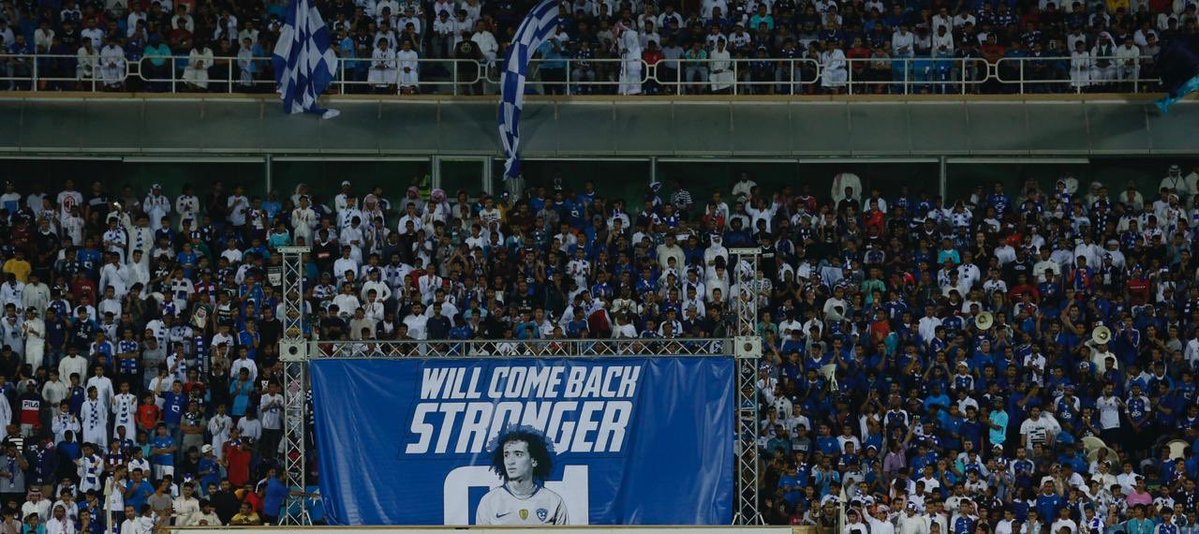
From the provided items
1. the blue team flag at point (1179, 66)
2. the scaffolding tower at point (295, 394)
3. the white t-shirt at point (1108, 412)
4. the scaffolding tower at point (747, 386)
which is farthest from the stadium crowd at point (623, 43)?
the scaffolding tower at point (295, 394)

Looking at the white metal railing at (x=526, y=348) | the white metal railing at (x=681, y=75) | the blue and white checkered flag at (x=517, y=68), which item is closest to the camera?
the white metal railing at (x=526, y=348)

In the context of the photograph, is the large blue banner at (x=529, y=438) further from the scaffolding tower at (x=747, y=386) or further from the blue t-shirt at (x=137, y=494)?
the blue t-shirt at (x=137, y=494)

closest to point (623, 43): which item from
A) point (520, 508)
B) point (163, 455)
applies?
point (163, 455)

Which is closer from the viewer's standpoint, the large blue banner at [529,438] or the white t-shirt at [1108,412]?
the large blue banner at [529,438]

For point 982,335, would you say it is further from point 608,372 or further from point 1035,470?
point 608,372

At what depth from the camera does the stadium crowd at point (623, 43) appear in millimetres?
43344

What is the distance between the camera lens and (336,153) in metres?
43.5

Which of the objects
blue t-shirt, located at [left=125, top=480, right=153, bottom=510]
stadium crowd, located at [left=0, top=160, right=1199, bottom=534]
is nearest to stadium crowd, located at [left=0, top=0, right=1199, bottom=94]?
stadium crowd, located at [left=0, top=160, right=1199, bottom=534]

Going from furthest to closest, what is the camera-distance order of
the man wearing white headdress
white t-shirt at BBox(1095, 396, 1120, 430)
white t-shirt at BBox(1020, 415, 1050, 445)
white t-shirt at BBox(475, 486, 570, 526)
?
the man wearing white headdress
white t-shirt at BBox(1095, 396, 1120, 430)
white t-shirt at BBox(1020, 415, 1050, 445)
white t-shirt at BBox(475, 486, 570, 526)

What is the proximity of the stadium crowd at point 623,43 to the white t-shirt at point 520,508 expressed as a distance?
11.7 metres

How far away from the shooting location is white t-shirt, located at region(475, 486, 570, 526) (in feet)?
109

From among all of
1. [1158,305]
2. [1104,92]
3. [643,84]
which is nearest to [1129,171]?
[1104,92]

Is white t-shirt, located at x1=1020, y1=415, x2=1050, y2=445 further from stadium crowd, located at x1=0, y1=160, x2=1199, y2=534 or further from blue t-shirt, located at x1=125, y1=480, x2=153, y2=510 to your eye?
blue t-shirt, located at x1=125, y1=480, x2=153, y2=510

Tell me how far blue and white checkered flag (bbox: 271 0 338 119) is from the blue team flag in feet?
46.2
